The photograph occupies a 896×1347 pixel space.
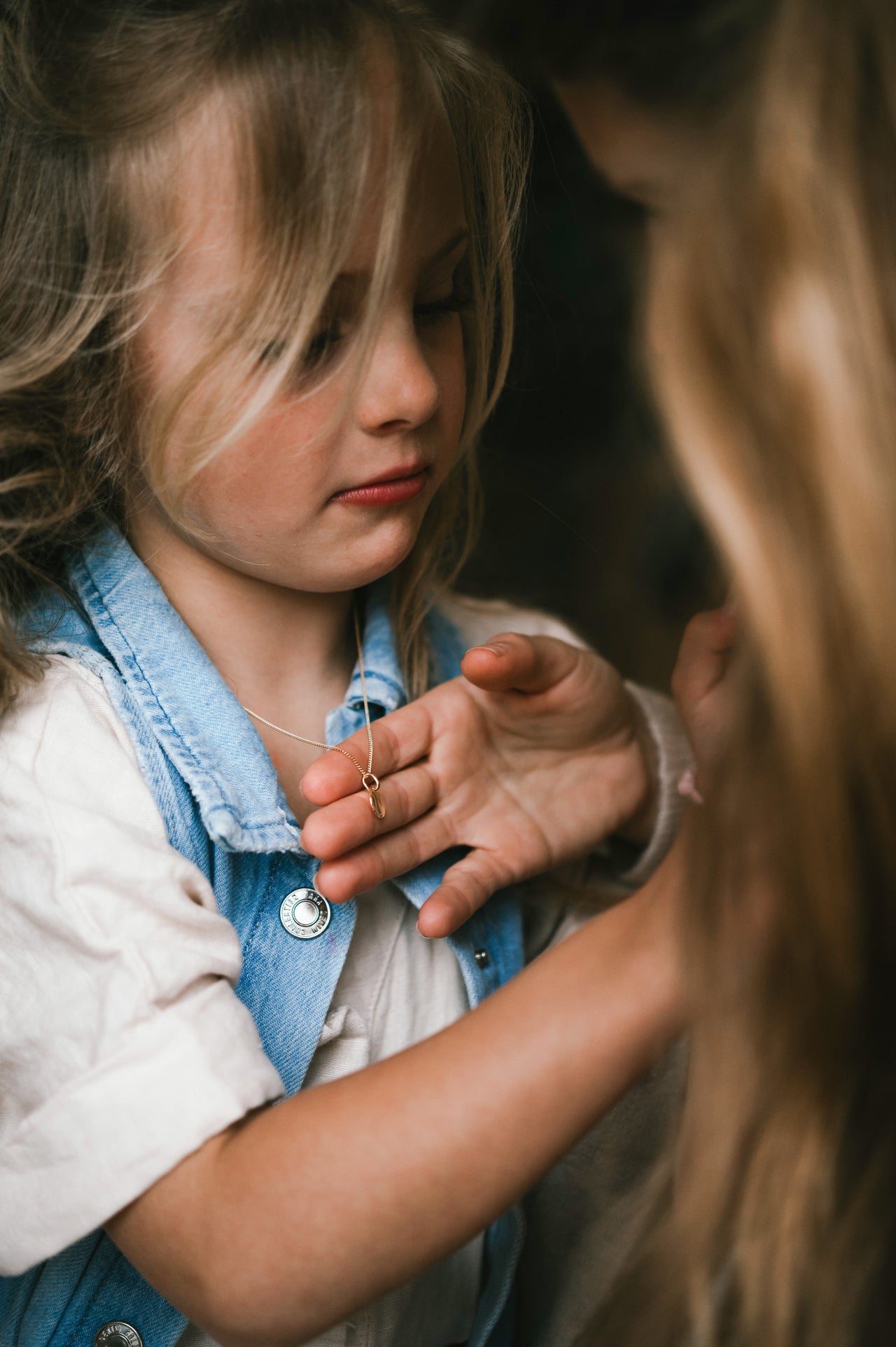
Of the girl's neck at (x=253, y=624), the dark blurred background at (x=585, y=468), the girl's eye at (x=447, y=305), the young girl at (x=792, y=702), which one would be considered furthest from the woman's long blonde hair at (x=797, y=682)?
the dark blurred background at (x=585, y=468)

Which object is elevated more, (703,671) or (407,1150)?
(703,671)

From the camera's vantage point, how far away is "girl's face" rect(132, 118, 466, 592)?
636mm

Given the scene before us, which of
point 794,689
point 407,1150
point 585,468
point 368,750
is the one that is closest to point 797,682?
point 794,689

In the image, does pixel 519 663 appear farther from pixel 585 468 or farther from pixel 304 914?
pixel 585 468

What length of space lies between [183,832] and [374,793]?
0.40ft

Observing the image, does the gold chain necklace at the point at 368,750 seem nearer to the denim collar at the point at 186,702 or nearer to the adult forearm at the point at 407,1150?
the denim collar at the point at 186,702

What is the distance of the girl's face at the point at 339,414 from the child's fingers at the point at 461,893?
0.69ft

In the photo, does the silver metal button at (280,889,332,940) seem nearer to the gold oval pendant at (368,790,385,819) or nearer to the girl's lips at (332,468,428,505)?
the gold oval pendant at (368,790,385,819)

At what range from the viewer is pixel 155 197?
64cm

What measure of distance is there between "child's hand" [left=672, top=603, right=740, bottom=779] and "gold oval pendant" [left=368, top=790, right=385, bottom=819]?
0.20 meters

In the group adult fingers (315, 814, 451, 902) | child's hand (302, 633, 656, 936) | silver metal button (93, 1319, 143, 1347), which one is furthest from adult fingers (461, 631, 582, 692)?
silver metal button (93, 1319, 143, 1347)

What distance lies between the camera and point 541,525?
1297 mm

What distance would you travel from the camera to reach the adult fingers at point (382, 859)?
0.67m

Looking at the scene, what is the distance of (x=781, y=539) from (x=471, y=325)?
1.68ft
